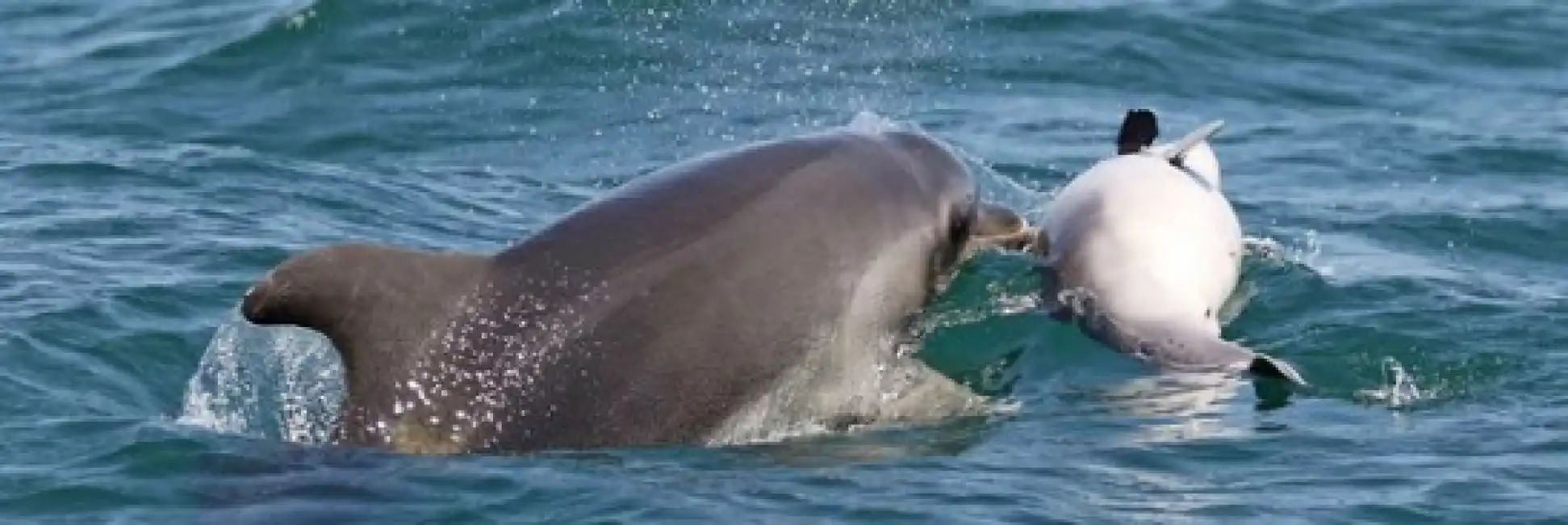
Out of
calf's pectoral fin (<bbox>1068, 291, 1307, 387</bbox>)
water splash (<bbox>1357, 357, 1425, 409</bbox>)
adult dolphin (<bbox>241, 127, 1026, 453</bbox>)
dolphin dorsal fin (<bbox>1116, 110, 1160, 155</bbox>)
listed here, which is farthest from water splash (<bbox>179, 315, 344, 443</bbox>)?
dolphin dorsal fin (<bbox>1116, 110, 1160, 155</bbox>)

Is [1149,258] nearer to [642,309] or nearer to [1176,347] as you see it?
[1176,347]

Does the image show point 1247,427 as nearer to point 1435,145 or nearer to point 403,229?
point 403,229

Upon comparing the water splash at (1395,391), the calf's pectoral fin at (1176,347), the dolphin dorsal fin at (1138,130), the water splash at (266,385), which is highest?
the dolphin dorsal fin at (1138,130)

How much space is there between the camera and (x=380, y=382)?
1062 centimetres

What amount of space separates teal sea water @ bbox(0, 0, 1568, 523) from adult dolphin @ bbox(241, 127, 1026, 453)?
0.87 feet

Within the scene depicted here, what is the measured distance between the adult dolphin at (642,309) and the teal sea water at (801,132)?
27cm

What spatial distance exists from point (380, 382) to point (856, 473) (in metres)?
1.93

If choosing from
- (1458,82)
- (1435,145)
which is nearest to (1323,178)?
(1435,145)

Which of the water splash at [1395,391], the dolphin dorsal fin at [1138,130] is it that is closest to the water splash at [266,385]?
the water splash at [1395,391]

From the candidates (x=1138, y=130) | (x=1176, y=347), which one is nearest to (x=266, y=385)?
(x=1176, y=347)

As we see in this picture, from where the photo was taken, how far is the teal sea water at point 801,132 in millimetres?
10812

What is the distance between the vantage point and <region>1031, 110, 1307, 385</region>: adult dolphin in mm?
13797

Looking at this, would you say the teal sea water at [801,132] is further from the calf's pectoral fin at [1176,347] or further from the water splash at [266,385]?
the calf's pectoral fin at [1176,347]

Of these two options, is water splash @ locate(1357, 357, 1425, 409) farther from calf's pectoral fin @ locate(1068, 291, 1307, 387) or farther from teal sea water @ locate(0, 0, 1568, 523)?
calf's pectoral fin @ locate(1068, 291, 1307, 387)
